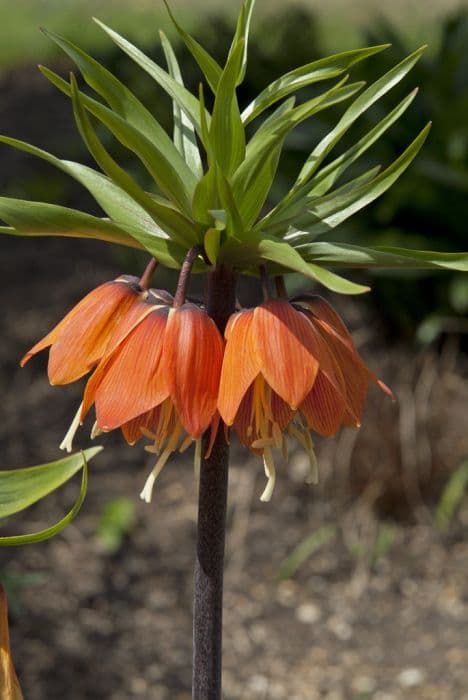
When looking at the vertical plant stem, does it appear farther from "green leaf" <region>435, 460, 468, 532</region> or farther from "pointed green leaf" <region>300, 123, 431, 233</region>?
"green leaf" <region>435, 460, 468, 532</region>

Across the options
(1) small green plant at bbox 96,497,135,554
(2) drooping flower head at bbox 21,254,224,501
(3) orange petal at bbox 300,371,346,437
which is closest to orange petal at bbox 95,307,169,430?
(2) drooping flower head at bbox 21,254,224,501

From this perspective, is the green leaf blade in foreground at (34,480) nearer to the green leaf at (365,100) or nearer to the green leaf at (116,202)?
the green leaf at (116,202)

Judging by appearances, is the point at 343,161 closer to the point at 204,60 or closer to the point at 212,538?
the point at 204,60

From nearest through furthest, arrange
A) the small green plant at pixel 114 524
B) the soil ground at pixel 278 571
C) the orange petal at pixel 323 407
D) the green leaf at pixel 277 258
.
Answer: the green leaf at pixel 277 258 < the orange petal at pixel 323 407 < the soil ground at pixel 278 571 < the small green plant at pixel 114 524

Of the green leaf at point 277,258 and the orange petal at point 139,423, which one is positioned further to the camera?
the orange petal at point 139,423

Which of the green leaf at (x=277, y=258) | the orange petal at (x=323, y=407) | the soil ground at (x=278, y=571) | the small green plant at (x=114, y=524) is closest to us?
the green leaf at (x=277, y=258)

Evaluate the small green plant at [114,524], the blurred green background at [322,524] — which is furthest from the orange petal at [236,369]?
the small green plant at [114,524]
